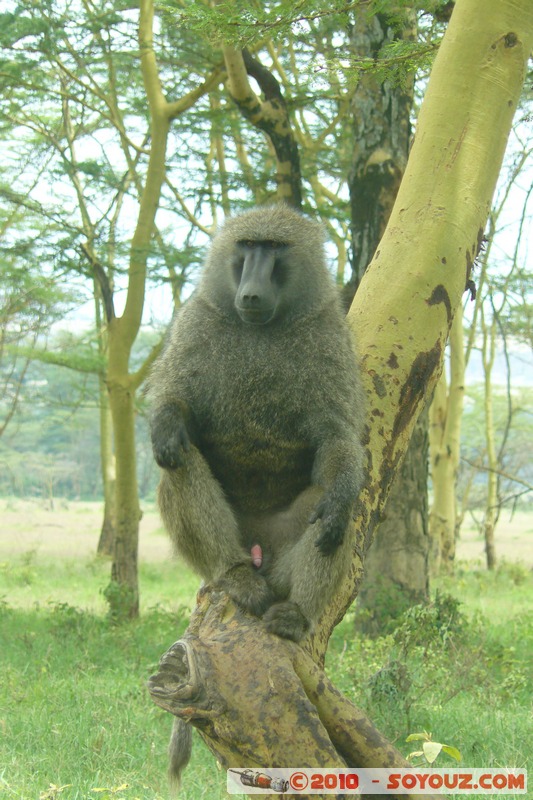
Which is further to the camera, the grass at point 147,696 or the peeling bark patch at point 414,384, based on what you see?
the grass at point 147,696

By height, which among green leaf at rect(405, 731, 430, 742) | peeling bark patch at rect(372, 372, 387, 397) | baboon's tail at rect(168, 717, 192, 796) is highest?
peeling bark patch at rect(372, 372, 387, 397)

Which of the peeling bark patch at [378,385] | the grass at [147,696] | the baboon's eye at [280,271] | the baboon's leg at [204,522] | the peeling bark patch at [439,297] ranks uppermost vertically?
the baboon's eye at [280,271]

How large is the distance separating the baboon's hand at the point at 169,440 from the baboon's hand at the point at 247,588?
16.3 inches

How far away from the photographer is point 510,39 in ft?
10.2

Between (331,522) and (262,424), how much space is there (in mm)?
482

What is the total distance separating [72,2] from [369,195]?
4.69 m

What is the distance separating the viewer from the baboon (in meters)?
2.69

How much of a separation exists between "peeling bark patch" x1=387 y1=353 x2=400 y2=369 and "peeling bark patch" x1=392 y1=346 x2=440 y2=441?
62 mm

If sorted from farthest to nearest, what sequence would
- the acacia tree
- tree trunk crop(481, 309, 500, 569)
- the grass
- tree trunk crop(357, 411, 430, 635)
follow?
tree trunk crop(481, 309, 500, 569), tree trunk crop(357, 411, 430, 635), the grass, the acacia tree

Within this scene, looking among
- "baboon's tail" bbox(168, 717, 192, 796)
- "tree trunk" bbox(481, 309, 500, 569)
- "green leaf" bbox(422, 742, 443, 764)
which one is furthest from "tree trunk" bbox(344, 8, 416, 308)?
"tree trunk" bbox(481, 309, 500, 569)

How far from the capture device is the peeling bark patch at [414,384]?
10.0 feet

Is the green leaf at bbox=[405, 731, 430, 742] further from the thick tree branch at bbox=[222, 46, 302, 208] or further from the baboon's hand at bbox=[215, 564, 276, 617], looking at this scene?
the thick tree branch at bbox=[222, 46, 302, 208]

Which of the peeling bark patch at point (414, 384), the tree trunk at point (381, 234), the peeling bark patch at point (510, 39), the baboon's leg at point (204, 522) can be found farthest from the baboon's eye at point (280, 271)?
the tree trunk at point (381, 234)

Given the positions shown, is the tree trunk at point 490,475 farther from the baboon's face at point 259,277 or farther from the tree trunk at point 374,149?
the baboon's face at point 259,277
